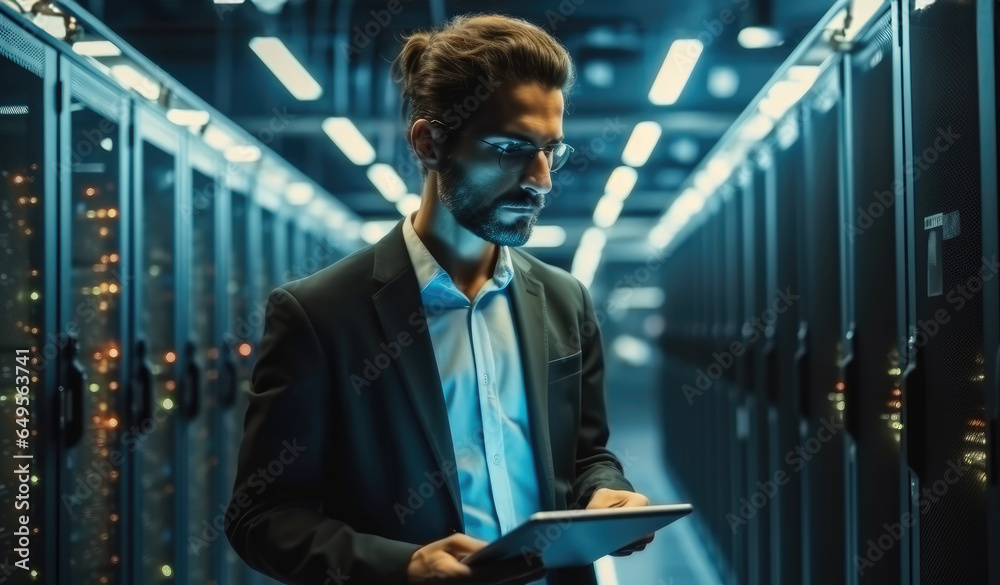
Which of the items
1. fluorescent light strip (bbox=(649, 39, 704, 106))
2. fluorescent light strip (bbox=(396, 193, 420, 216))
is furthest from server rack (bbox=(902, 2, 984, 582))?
fluorescent light strip (bbox=(396, 193, 420, 216))

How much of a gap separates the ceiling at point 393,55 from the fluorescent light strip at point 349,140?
0.26ft

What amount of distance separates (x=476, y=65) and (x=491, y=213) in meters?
0.25

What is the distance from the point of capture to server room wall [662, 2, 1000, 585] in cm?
208

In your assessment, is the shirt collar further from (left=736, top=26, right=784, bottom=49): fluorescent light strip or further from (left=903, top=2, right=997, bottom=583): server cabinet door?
(left=736, top=26, right=784, bottom=49): fluorescent light strip

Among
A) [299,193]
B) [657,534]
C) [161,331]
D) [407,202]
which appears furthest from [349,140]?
[657,534]

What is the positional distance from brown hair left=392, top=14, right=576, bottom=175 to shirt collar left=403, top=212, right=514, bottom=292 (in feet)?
0.70

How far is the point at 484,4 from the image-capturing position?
3.65 meters

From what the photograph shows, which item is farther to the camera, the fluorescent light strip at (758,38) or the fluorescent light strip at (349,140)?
the fluorescent light strip at (349,140)

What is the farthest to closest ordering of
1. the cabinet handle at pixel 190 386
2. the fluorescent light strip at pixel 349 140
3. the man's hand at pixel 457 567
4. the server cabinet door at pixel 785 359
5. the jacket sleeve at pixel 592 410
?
1. the fluorescent light strip at pixel 349 140
2. the cabinet handle at pixel 190 386
3. the server cabinet door at pixel 785 359
4. the jacket sleeve at pixel 592 410
5. the man's hand at pixel 457 567

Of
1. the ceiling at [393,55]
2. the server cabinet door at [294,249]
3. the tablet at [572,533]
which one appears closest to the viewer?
the tablet at [572,533]

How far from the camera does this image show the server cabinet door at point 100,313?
10.9 feet

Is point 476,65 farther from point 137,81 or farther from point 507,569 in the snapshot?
point 137,81

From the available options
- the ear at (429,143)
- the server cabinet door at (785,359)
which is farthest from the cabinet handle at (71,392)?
the server cabinet door at (785,359)

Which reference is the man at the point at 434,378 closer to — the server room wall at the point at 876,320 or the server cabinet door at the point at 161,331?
the server room wall at the point at 876,320
